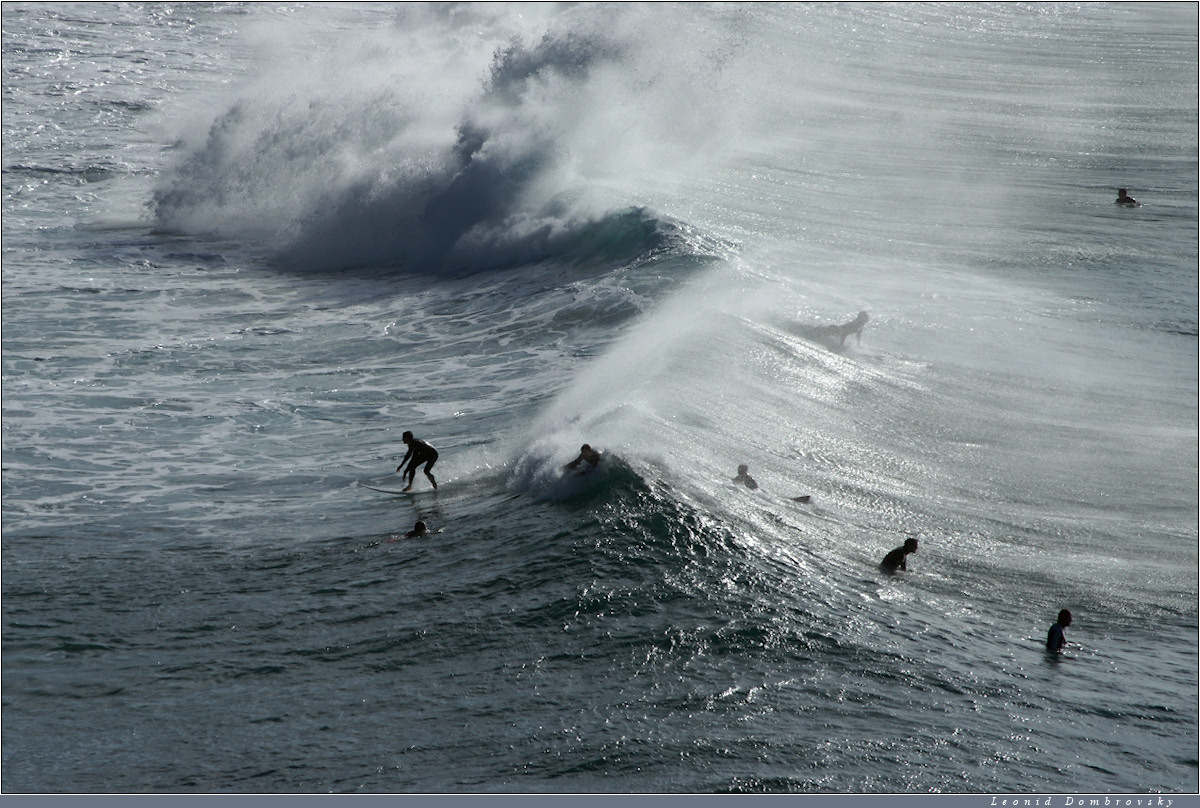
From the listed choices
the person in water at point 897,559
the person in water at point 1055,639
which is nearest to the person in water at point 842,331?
the person in water at point 897,559

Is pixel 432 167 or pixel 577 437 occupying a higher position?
pixel 432 167

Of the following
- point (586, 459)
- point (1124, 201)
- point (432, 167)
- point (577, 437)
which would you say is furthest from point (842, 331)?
point (1124, 201)

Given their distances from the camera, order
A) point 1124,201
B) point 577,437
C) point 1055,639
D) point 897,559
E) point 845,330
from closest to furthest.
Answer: point 1055,639, point 897,559, point 577,437, point 845,330, point 1124,201

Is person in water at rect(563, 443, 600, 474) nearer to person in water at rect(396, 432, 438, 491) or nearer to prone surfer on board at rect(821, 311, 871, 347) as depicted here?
person in water at rect(396, 432, 438, 491)

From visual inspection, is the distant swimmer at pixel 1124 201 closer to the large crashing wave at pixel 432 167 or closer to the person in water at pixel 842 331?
the large crashing wave at pixel 432 167

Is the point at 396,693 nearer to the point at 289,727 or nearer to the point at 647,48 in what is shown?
the point at 289,727

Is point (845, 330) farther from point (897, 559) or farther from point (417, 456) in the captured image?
point (417, 456)
